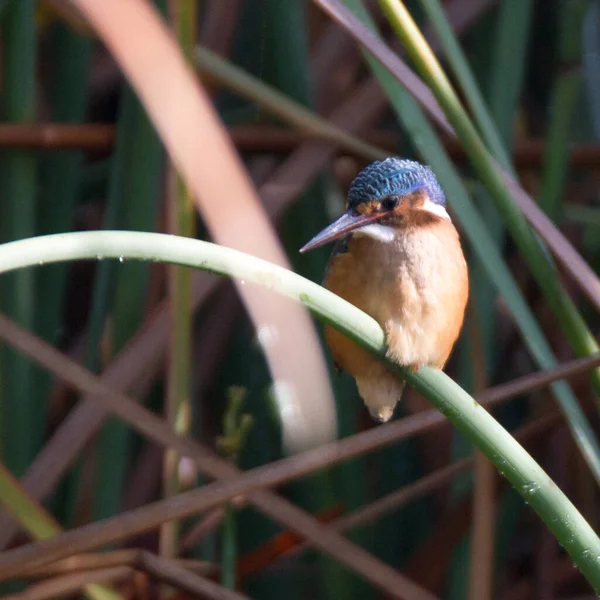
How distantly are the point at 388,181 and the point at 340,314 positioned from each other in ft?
1.79

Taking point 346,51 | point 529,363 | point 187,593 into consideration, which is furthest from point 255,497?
point 346,51

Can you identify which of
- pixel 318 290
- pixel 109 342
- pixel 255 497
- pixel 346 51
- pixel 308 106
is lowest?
pixel 255 497

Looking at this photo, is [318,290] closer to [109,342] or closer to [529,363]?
[109,342]

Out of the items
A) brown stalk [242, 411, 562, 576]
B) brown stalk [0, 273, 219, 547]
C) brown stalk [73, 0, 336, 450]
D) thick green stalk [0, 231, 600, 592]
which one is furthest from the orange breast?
brown stalk [0, 273, 219, 547]

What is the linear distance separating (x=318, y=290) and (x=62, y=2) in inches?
41.2

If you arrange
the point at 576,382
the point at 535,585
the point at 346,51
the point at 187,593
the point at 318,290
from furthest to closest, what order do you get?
the point at 346,51, the point at 535,585, the point at 576,382, the point at 187,593, the point at 318,290

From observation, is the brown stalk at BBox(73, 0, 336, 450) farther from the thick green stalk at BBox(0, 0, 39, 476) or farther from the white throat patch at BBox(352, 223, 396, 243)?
the thick green stalk at BBox(0, 0, 39, 476)

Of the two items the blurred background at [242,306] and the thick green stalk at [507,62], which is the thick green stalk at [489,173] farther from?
the thick green stalk at [507,62]

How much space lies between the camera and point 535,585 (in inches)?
87.8

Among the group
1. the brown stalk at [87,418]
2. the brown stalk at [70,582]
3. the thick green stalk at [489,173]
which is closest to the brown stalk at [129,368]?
the brown stalk at [87,418]

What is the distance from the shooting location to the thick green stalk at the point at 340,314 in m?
0.82

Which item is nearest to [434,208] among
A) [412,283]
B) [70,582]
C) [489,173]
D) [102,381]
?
[412,283]

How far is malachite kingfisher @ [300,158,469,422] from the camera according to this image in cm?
148

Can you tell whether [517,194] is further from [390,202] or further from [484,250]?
[390,202]
